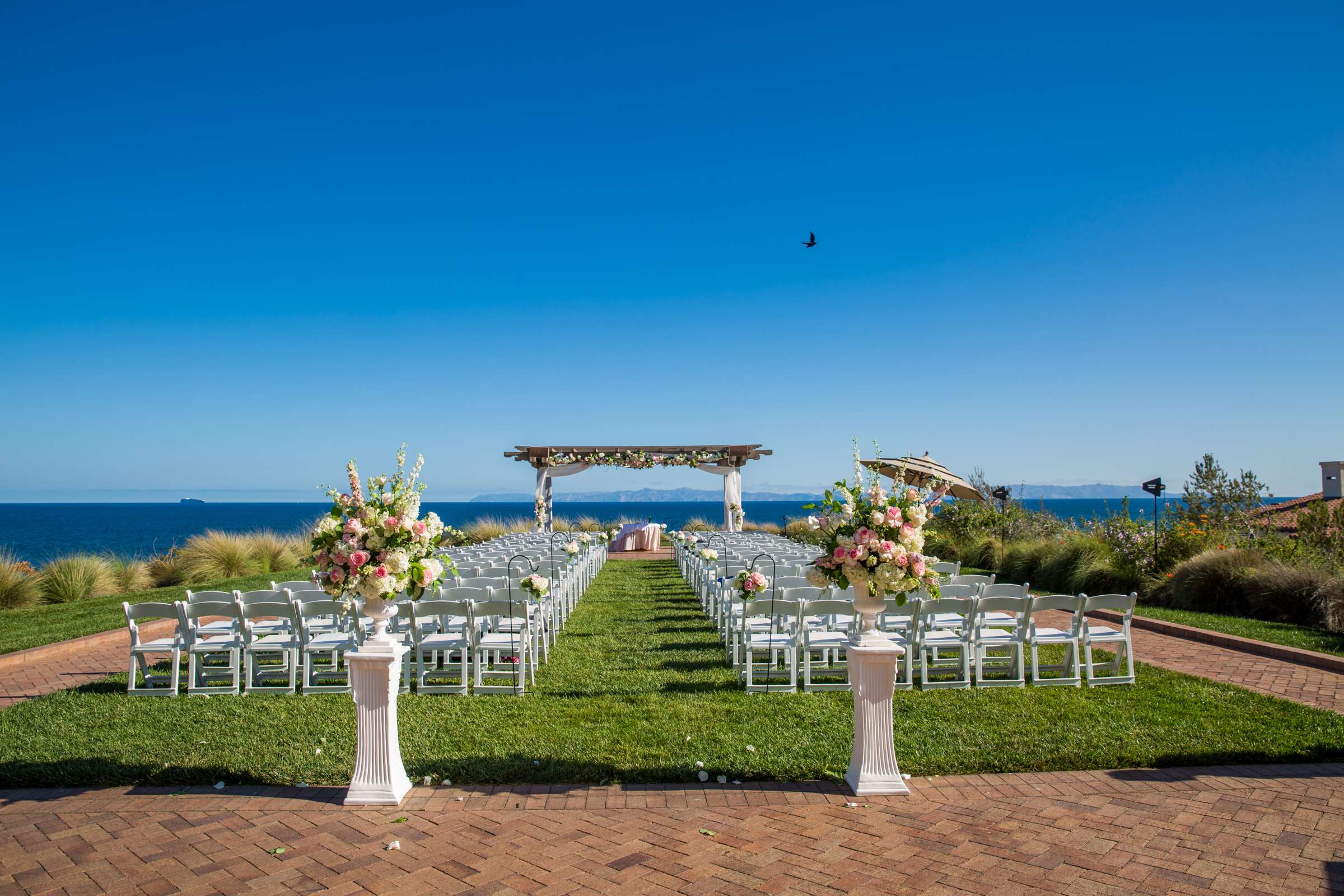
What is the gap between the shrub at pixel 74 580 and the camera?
14284mm

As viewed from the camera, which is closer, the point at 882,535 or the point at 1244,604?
the point at 882,535

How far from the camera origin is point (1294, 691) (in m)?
6.80

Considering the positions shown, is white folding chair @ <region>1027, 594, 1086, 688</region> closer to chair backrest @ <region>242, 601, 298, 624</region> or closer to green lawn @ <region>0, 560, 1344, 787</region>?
green lawn @ <region>0, 560, 1344, 787</region>

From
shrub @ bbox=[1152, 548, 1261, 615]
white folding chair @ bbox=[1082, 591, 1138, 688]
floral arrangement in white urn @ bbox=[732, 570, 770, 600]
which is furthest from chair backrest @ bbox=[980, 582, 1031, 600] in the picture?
shrub @ bbox=[1152, 548, 1261, 615]

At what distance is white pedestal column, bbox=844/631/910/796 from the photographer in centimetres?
462


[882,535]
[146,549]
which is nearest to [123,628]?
[882,535]

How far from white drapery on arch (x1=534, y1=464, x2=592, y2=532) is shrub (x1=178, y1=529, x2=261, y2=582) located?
30.3ft

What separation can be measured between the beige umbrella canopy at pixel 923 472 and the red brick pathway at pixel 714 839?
199cm

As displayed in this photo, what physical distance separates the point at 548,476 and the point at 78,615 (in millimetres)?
15180

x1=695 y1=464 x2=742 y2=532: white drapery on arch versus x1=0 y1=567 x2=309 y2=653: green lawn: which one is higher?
x1=695 y1=464 x2=742 y2=532: white drapery on arch

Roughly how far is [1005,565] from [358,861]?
48.1 ft

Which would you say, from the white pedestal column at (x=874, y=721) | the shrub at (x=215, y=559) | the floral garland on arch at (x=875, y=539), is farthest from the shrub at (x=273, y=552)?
the white pedestal column at (x=874, y=721)

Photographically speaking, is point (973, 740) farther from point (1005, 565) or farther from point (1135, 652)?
point (1005, 565)

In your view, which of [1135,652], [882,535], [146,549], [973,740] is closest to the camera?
[882,535]
